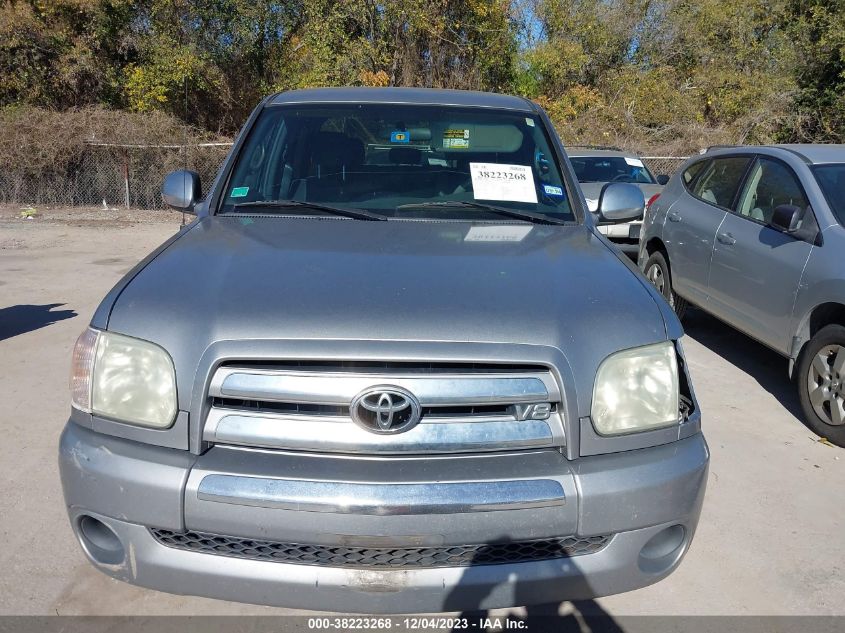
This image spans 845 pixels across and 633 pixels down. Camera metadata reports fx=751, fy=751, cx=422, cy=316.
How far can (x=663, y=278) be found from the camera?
7.23m

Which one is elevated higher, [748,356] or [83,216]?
[83,216]

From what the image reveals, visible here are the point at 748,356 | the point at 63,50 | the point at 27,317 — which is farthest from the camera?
the point at 63,50

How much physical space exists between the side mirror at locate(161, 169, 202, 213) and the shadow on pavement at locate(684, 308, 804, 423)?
4.14 meters

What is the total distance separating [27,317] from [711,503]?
239 inches

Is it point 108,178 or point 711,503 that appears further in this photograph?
point 108,178

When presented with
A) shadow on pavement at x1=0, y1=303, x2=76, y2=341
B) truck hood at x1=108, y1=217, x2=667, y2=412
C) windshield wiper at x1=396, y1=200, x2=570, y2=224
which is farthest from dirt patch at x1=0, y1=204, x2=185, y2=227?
truck hood at x1=108, y1=217, x2=667, y2=412

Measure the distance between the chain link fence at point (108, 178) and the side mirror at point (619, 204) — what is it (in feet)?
40.3

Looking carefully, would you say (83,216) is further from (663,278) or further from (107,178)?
(663,278)

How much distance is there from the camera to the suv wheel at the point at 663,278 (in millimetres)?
7066

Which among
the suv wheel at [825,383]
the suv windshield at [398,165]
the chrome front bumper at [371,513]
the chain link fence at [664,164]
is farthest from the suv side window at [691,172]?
the chain link fence at [664,164]

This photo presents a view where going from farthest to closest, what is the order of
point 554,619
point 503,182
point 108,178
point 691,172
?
point 108,178 < point 691,172 < point 503,182 < point 554,619

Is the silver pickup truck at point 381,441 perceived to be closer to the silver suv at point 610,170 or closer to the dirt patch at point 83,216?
the silver suv at point 610,170

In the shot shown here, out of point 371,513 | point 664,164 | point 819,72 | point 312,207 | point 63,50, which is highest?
point 819,72

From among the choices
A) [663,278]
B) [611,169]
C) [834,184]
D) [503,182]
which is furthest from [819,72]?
[503,182]
